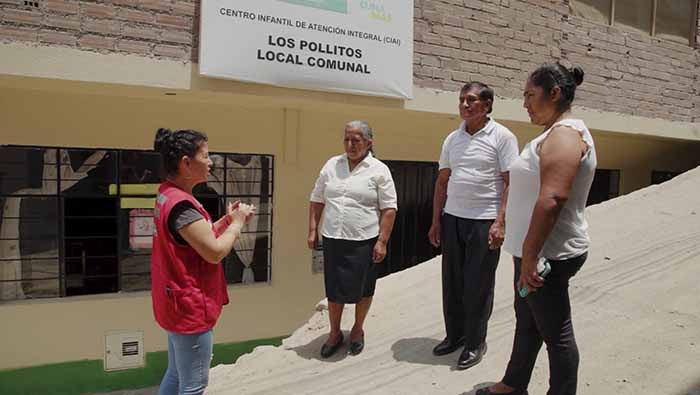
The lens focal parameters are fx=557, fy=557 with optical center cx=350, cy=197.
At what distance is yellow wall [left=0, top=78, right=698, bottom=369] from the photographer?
17.6 ft

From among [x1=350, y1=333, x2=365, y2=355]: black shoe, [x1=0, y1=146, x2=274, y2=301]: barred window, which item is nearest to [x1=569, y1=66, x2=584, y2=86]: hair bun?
[x1=350, y1=333, x2=365, y2=355]: black shoe

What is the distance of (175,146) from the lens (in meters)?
2.37

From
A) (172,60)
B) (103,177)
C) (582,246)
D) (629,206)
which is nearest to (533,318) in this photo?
(582,246)

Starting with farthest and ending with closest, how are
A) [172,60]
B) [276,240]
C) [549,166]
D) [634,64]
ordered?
[634,64] < [276,240] < [172,60] < [549,166]

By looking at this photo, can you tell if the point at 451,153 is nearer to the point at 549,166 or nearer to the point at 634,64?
the point at 549,166

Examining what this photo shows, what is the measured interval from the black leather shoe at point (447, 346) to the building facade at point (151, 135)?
2.93 metres

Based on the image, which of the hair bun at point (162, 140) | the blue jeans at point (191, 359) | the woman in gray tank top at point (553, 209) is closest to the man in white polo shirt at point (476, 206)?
the woman in gray tank top at point (553, 209)

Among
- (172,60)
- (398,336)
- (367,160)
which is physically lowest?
(398,336)

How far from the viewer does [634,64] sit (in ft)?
28.2

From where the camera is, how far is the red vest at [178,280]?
7.50 ft

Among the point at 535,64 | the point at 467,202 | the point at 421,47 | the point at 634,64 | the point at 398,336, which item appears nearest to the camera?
the point at 467,202

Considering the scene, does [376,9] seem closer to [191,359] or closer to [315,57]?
[315,57]

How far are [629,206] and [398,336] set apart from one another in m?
4.42

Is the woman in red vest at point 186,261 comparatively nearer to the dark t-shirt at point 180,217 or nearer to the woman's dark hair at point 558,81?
the dark t-shirt at point 180,217
